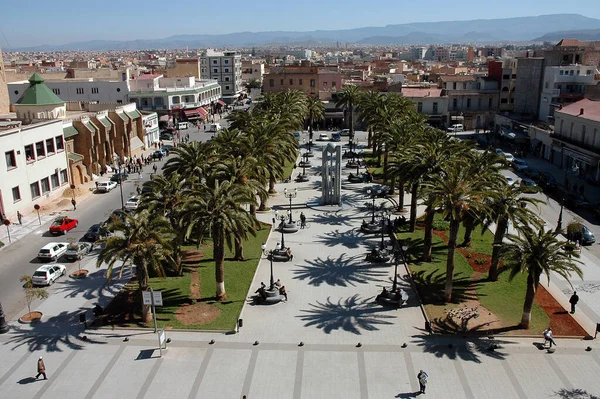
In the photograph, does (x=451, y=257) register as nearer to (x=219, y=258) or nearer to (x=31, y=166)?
(x=219, y=258)

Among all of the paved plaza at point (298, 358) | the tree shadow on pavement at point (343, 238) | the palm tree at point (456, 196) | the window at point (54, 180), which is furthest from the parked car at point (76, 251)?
the palm tree at point (456, 196)

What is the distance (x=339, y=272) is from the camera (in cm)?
3797

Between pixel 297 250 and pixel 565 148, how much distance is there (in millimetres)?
43636

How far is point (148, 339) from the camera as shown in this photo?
95.8 ft

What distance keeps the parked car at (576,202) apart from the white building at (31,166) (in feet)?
180

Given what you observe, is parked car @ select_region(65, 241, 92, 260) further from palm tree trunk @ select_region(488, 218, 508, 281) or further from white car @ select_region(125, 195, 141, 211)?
palm tree trunk @ select_region(488, 218, 508, 281)

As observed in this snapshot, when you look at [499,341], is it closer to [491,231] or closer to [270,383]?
[270,383]

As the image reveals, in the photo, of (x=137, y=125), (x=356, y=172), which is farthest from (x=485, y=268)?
(x=137, y=125)

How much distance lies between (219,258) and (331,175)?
2409 centimetres

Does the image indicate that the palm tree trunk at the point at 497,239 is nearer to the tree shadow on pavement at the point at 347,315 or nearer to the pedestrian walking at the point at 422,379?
the tree shadow on pavement at the point at 347,315

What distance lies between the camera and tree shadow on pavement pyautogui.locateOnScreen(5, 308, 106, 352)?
Result: 28719 millimetres

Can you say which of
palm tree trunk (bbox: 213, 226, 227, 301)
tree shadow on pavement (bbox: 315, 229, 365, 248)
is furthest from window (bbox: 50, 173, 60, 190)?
palm tree trunk (bbox: 213, 226, 227, 301)

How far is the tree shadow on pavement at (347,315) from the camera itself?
3033 centimetres

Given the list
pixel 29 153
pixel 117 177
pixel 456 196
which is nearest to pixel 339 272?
pixel 456 196
